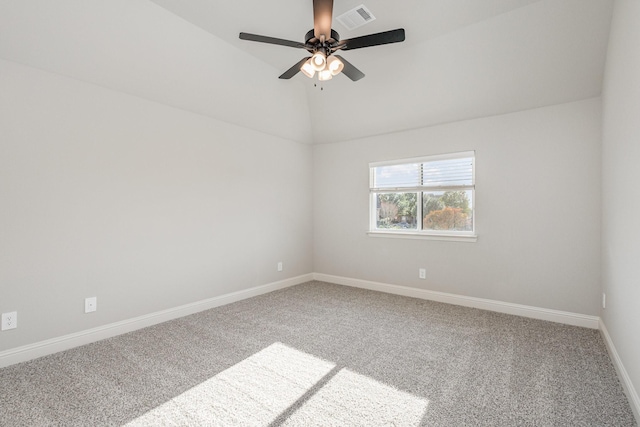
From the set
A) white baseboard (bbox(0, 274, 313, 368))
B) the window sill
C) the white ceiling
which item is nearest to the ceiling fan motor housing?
the white ceiling

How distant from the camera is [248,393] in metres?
1.94

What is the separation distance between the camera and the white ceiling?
7.86 feet

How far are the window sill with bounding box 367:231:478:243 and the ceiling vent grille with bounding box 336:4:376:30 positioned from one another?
2.56m

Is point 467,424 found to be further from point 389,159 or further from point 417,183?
point 389,159

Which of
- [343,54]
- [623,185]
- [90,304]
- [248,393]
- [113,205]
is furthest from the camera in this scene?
[343,54]

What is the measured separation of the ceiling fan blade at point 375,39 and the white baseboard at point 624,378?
256 cm

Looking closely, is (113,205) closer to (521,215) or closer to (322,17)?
(322,17)

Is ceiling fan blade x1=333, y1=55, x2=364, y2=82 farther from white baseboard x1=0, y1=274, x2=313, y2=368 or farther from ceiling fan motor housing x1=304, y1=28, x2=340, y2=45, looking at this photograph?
white baseboard x1=0, y1=274, x2=313, y2=368

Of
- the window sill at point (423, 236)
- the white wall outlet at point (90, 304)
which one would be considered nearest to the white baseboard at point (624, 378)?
the window sill at point (423, 236)

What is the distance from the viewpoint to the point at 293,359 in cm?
239

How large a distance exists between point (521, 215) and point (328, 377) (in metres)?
2.72

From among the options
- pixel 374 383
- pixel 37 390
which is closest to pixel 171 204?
pixel 37 390

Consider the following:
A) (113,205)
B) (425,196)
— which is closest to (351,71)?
(425,196)

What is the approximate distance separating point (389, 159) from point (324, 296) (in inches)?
82.6
